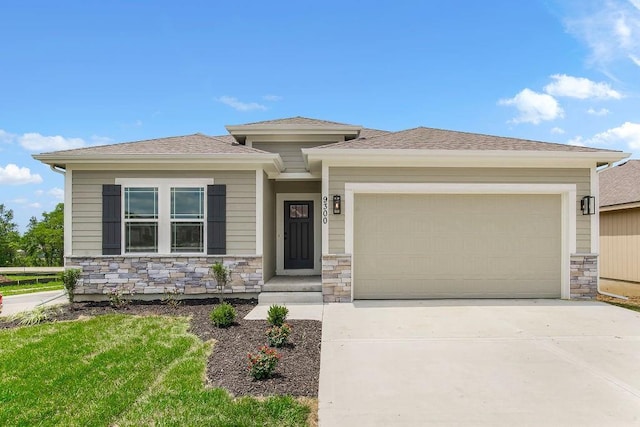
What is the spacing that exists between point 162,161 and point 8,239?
113ft

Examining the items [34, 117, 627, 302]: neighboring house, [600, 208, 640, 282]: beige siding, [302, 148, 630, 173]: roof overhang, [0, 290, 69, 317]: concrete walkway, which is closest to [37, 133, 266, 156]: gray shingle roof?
[34, 117, 627, 302]: neighboring house

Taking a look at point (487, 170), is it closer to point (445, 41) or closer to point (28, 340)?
point (445, 41)

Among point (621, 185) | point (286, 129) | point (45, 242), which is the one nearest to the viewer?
point (286, 129)

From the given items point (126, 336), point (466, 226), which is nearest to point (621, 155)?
point (466, 226)

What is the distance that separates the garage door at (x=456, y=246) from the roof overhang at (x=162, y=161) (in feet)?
7.60

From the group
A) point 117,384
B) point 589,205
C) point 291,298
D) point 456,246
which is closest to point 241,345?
point 117,384

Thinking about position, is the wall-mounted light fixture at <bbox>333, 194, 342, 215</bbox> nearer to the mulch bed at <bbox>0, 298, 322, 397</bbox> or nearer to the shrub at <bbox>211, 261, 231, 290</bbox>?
the mulch bed at <bbox>0, 298, 322, 397</bbox>

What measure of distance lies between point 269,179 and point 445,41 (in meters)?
7.00

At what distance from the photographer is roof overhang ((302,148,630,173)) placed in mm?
6840

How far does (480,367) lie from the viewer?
151 inches

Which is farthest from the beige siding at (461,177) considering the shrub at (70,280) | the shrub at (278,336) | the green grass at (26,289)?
the green grass at (26,289)

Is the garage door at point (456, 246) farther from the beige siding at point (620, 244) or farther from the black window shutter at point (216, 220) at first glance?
the beige siding at point (620, 244)

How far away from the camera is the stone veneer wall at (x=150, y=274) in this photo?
7.28 m

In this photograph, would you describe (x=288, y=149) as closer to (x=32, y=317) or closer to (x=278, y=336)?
(x=278, y=336)
